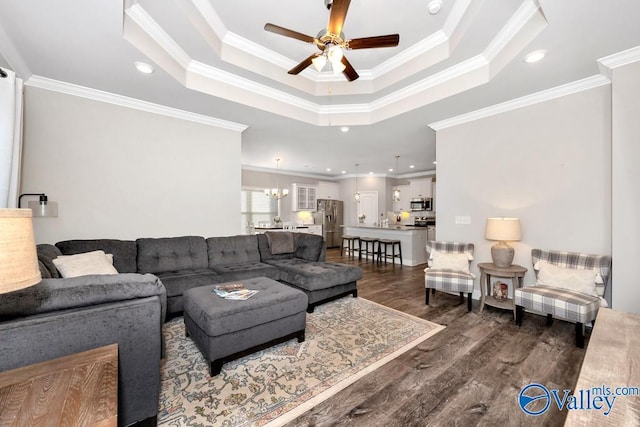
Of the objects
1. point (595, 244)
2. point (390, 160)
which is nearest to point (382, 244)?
point (390, 160)

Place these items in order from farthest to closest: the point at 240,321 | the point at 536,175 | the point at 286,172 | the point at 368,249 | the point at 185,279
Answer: the point at 286,172 → the point at 368,249 → the point at 536,175 → the point at 185,279 → the point at 240,321

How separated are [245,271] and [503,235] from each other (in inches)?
128

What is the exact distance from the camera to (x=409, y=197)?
944 centimetres

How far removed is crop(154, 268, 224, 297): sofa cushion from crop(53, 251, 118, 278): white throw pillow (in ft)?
1.99

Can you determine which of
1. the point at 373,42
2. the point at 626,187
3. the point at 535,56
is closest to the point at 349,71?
the point at 373,42

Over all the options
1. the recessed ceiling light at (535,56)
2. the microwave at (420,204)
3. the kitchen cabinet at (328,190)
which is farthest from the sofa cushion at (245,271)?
the microwave at (420,204)

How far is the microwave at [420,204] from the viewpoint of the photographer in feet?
28.9

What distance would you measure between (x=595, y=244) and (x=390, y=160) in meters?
4.87

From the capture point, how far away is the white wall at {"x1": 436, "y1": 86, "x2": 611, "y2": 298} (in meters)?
2.88

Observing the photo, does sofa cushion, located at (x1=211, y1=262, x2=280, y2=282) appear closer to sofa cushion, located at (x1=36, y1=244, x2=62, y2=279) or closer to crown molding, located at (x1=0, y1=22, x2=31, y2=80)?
sofa cushion, located at (x1=36, y1=244, x2=62, y2=279)

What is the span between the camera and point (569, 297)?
101 inches

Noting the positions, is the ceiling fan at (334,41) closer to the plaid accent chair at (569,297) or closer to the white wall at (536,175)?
the white wall at (536,175)

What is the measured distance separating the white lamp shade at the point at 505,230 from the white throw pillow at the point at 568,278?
0.41m

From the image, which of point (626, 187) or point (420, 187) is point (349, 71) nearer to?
point (626, 187)
